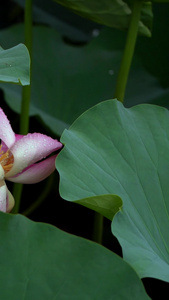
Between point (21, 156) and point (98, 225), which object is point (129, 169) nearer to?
point (21, 156)

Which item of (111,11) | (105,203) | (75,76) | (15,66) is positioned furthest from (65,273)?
(75,76)

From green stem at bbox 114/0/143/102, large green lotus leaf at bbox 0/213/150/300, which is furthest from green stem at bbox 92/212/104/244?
large green lotus leaf at bbox 0/213/150/300

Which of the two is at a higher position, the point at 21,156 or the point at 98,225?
the point at 21,156

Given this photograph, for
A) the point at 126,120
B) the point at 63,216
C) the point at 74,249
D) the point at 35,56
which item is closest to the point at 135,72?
the point at 35,56

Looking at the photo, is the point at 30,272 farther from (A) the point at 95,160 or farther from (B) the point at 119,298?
(A) the point at 95,160

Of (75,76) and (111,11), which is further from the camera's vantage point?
(75,76)

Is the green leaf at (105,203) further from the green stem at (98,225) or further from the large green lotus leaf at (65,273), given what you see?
the green stem at (98,225)
